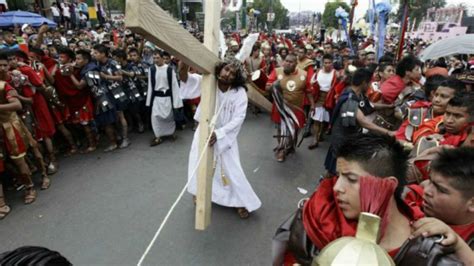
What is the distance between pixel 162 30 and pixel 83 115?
4.09 meters

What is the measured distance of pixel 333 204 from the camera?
120 cm

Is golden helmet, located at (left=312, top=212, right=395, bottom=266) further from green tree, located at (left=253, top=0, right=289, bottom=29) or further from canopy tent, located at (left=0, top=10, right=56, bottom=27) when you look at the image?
green tree, located at (left=253, top=0, right=289, bottom=29)

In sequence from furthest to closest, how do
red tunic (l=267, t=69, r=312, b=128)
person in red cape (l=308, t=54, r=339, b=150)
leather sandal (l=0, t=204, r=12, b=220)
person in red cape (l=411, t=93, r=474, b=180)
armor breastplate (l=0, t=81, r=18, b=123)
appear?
person in red cape (l=308, t=54, r=339, b=150) → red tunic (l=267, t=69, r=312, b=128) → leather sandal (l=0, t=204, r=12, b=220) → armor breastplate (l=0, t=81, r=18, b=123) → person in red cape (l=411, t=93, r=474, b=180)

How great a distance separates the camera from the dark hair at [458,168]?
4.18 ft

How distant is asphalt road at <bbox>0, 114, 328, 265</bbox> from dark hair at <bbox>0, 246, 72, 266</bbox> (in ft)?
6.24

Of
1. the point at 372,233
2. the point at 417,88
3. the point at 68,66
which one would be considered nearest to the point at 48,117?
the point at 68,66

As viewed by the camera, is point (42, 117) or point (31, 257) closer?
point (31, 257)

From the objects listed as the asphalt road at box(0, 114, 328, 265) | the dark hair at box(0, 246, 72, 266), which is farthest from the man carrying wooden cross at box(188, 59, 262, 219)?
the dark hair at box(0, 246, 72, 266)

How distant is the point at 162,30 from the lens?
1342mm

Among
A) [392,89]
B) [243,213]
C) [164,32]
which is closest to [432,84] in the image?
[392,89]

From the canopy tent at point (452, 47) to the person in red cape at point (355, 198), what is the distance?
6035 mm

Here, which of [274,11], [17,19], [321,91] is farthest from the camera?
[274,11]

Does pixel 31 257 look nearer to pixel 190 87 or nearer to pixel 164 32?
pixel 164 32

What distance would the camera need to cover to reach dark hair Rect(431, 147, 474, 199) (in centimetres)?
127
